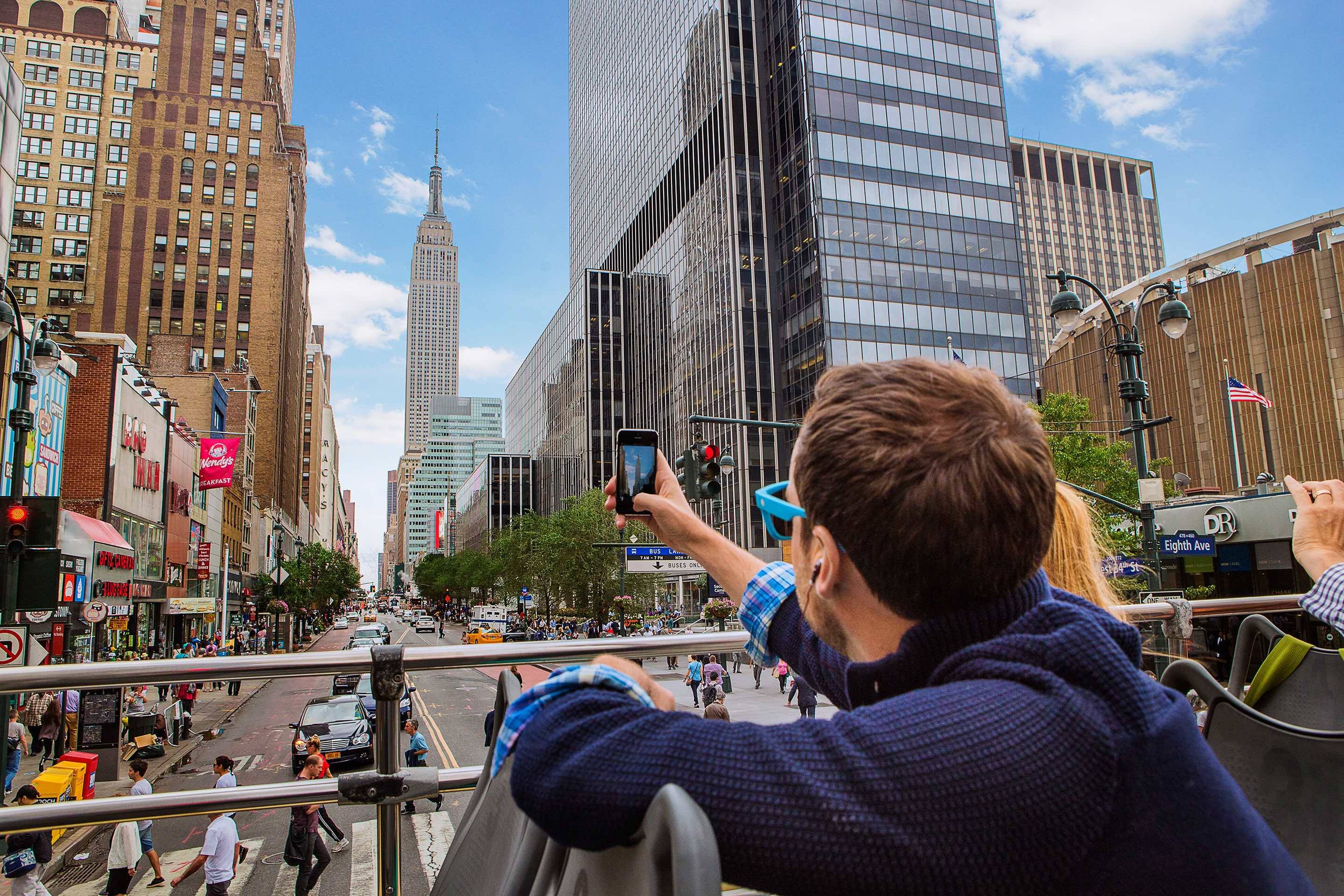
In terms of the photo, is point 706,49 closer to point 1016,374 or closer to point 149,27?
point 1016,374

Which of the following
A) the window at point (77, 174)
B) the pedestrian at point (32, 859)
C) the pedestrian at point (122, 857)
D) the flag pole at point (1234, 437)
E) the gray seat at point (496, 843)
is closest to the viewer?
the gray seat at point (496, 843)

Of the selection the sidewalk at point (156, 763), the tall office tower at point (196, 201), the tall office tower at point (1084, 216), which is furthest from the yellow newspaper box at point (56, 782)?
the tall office tower at point (1084, 216)

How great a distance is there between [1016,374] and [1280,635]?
6592 cm

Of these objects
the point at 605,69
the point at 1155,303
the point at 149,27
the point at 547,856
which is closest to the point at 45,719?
the point at 547,856

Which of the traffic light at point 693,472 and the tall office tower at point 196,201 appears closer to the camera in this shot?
the traffic light at point 693,472

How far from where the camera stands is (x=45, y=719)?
16.4 meters

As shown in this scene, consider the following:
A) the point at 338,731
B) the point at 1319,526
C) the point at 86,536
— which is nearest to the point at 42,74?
the point at 86,536

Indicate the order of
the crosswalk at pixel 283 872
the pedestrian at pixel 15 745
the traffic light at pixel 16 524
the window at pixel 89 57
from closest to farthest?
the crosswalk at pixel 283 872, the traffic light at pixel 16 524, the pedestrian at pixel 15 745, the window at pixel 89 57

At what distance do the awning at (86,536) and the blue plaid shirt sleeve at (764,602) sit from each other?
2940 centimetres

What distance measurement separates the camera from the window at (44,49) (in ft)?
264

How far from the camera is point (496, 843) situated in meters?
1.34

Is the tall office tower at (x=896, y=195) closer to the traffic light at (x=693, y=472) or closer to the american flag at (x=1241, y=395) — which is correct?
the american flag at (x=1241, y=395)

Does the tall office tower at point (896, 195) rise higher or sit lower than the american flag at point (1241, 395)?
higher

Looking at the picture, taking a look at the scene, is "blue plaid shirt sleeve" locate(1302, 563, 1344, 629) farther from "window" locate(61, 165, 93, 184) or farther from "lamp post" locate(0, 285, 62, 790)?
"window" locate(61, 165, 93, 184)
